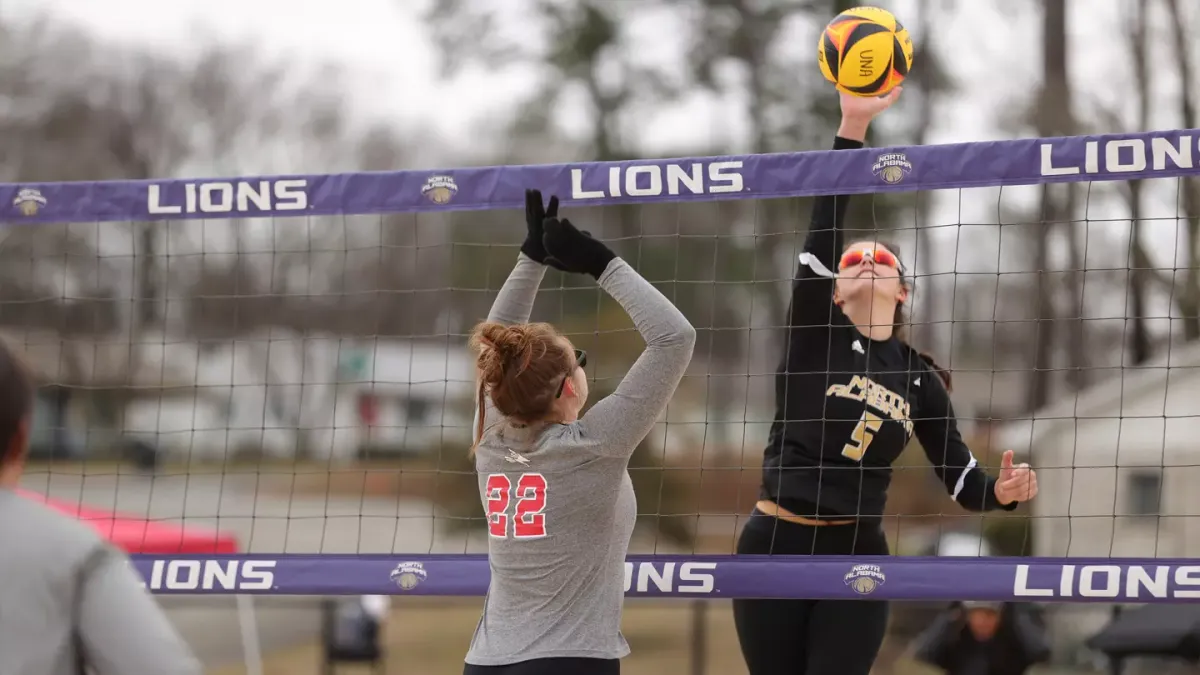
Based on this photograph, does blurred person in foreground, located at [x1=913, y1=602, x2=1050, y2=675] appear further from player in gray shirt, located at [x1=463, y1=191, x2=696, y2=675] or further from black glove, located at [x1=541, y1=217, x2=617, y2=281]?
black glove, located at [x1=541, y1=217, x2=617, y2=281]

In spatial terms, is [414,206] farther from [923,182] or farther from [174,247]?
[174,247]

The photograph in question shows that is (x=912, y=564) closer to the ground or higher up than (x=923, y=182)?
closer to the ground

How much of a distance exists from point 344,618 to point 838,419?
806cm

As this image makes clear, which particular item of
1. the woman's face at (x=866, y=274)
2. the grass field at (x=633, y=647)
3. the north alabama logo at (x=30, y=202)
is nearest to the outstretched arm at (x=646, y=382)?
the woman's face at (x=866, y=274)

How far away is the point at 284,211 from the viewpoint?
4703 millimetres

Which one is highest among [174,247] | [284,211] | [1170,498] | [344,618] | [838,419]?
[174,247]

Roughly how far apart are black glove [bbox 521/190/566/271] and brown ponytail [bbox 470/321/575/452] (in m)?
0.45

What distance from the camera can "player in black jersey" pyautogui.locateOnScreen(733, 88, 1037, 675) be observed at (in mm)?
4078

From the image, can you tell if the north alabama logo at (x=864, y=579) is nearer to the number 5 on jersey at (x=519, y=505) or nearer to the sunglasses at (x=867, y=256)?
the sunglasses at (x=867, y=256)

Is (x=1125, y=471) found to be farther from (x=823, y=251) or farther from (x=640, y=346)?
(x=823, y=251)

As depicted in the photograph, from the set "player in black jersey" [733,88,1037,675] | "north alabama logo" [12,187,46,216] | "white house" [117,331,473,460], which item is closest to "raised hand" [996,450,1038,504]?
"player in black jersey" [733,88,1037,675]

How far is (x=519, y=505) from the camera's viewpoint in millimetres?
3338

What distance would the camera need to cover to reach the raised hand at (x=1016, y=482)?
3895 mm

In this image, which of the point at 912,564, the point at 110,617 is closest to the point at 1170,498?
the point at 912,564
